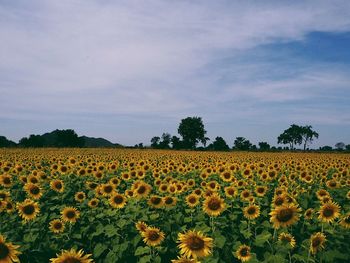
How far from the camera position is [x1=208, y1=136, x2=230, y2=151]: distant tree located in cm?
8394

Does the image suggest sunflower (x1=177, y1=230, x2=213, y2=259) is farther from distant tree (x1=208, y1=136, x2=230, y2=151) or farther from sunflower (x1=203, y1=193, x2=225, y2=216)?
distant tree (x1=208, y1=136, x2=230, y2=151)

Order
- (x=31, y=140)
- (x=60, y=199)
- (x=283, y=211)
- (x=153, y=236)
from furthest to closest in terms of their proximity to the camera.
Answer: (x=31, y=140)
(x=60, y=199)
(x=153, y=236)
(x=283, y=211)

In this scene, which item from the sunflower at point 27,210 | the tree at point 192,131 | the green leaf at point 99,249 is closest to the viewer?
the green leaf at point 99,249

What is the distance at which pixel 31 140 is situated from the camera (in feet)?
278

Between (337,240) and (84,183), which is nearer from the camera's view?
(337,240)

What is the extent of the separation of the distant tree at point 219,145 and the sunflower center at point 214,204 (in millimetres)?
74779

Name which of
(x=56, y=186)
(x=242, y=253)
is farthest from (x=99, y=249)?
(x=56, y=186)

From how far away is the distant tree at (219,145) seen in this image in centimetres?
8394

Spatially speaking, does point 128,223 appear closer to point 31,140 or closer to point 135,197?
point 135,197

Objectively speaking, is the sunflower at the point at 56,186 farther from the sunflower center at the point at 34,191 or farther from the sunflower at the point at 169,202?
the sunflower at the point at 169,202

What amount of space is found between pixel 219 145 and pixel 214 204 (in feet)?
268

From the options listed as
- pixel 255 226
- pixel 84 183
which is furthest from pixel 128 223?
pixel 84 183

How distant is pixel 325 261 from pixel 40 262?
5.15 metres

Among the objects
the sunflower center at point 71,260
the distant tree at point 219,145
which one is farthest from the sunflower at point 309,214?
the distant tree at point 219,145
